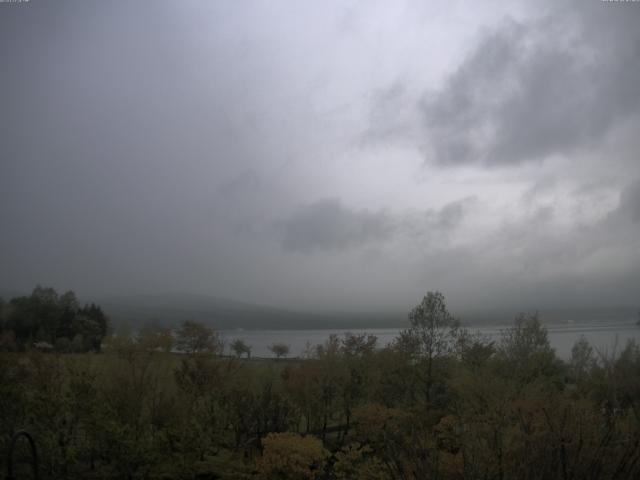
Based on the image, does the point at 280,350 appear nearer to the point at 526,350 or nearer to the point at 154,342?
the point at 154,342

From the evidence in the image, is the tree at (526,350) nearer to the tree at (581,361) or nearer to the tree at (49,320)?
the tree at (581,361)

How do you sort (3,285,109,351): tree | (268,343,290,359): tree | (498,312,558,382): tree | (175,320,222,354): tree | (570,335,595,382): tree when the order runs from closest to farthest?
1. (498,312,558,382): tree
2. (570,335,595,382): tree
3. (175,320,222,354): tree
4. (3,285,109,351): tree
5. (268,343,290,359): tree

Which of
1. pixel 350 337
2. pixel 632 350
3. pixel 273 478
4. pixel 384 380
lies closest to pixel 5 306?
pixel 350 337

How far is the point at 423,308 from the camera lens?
117ft

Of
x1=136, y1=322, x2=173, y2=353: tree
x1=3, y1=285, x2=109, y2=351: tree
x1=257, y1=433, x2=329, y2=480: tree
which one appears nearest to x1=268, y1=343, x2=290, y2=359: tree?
x1=3, y1=285, x2=109, y2=351: tree

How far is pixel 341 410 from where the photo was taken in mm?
32781

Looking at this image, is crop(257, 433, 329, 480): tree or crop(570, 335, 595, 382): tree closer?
crop(257, 433, 329, 480): tree

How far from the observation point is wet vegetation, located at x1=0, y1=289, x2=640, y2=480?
9.86m

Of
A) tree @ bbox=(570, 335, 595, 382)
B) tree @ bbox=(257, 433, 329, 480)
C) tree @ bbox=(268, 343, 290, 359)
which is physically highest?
tree @ bbox=(570, 335, 595, 382)

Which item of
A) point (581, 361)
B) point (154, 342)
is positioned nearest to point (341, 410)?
point (154, 342)

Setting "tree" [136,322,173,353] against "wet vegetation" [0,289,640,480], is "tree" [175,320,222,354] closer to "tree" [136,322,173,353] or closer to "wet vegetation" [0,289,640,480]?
"wet vegetation" [0,289,640,480]

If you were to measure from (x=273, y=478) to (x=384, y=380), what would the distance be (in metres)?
17.2

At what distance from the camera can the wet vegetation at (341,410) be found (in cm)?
986

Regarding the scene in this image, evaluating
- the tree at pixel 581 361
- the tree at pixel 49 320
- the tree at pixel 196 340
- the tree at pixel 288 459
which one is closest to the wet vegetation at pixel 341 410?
the tree at pixel 288 459
